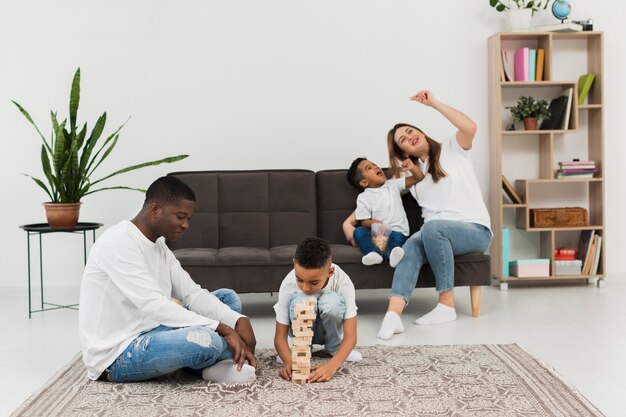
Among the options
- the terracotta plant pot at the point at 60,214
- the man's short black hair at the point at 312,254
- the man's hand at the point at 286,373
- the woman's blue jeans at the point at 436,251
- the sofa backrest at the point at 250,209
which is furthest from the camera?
the sofa backrest at the point at 250,209

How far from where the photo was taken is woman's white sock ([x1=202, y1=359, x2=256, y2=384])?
110 inches

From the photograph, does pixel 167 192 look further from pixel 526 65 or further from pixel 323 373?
pixel 526 65

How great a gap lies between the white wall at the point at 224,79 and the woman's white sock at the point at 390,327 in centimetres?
171

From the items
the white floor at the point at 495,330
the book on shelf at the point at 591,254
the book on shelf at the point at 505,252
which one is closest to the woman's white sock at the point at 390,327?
the white floor at the point at 495,330

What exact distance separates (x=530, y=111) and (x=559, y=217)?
0.73m

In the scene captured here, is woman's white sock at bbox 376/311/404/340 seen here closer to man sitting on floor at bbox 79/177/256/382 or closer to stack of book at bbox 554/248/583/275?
man sitting on floor at bbox 79/177/256/382

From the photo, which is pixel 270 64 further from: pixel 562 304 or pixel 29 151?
pixel 562 304

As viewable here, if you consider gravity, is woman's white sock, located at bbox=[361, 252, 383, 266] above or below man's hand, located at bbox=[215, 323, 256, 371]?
above

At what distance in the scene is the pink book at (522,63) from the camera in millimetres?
5078

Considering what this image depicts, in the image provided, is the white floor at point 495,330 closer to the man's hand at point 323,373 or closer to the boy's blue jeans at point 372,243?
the boy's blue jeans at point 372,243

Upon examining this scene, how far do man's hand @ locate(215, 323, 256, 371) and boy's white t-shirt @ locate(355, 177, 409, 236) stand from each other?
174cm

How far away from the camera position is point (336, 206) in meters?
4.69

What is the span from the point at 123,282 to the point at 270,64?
9.16 feet

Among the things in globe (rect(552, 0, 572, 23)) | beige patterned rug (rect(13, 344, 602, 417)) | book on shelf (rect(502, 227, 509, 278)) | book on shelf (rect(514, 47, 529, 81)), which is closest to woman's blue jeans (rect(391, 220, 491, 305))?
beige patterned rug (rect(13, 344, 602, 417))
